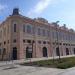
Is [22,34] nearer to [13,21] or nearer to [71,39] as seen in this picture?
[13,21]

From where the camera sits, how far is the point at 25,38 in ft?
157

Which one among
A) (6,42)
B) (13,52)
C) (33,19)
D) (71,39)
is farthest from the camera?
(71,39)

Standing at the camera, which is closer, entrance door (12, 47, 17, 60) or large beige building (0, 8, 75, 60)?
entrance door (12, 47, 17, 60)

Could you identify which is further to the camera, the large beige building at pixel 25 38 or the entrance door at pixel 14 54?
the large beige building at pixel 25 38

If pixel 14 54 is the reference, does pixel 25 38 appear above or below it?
above

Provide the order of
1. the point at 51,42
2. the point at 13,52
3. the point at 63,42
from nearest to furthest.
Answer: the point at 13,52 < the point at 51,42 < the point at 63,42

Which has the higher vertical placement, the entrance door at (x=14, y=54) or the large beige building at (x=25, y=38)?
the large beige building at (x=25, y=38)

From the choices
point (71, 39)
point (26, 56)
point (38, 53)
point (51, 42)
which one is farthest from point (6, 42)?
point (71, 39)

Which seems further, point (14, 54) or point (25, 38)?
point (25, 38)

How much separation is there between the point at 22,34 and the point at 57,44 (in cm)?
2036

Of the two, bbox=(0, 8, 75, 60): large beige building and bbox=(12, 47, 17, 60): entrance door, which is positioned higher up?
bbox=(0, 8, 75, 60): large beige building

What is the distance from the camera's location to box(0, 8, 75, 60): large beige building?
45938 mm

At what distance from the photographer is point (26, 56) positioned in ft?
154

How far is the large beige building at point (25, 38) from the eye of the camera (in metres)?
45.9
